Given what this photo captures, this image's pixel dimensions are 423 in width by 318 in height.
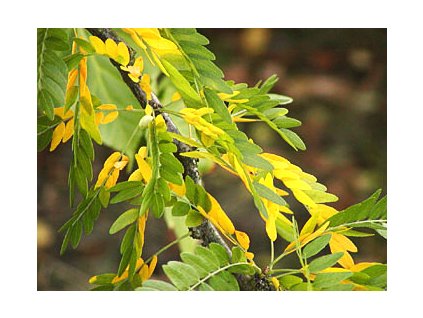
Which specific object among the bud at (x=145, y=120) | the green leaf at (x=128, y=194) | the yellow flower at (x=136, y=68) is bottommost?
the green leaf at (x=128, y=194)

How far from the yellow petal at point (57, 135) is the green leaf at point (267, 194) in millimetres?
239

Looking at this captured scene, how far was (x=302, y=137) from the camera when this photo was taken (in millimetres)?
981

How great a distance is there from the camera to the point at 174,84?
0.94m

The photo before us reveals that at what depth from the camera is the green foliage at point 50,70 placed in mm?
935

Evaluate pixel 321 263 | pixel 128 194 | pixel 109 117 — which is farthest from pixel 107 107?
pixel 321 263

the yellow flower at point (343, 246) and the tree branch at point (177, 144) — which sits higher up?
the tree branch at point (177, 144)

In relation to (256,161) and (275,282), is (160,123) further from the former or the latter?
(275,282)

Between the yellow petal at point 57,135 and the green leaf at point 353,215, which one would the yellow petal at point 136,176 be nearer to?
the yellow petal at point 57,135

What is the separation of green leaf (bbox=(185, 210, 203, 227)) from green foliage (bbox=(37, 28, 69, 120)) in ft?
0.66

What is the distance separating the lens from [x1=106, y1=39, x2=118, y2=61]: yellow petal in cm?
94

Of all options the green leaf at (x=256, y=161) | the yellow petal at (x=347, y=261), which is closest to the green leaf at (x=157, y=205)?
the green leaf at (x=256, y=161)

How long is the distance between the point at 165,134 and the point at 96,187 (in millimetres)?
111

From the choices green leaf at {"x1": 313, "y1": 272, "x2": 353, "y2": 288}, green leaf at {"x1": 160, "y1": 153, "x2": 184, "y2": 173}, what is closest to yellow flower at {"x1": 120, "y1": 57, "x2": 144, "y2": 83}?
green leaf at {"x1": 160, "y1": 153, "x2": 184, "y2": 173}

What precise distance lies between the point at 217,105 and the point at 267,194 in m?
0.12
